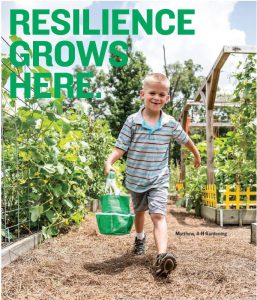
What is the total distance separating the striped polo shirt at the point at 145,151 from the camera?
3.24 metres

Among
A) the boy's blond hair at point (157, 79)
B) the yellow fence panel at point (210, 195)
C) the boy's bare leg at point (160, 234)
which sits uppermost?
the boy's blond hair at point (157, 79)

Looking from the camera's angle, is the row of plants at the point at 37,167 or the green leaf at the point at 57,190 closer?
the row of plants at the point at 37,167

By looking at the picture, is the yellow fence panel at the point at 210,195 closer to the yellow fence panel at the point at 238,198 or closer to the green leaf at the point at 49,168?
the yellow fence panel at the point at 238,198

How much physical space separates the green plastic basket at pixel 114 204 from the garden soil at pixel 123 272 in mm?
398

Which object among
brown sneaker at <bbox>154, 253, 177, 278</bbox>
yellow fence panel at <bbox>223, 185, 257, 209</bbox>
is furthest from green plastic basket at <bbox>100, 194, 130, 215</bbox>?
Answer: yellow fence panel at <bbox>223, 185, 257, 209</bbox>

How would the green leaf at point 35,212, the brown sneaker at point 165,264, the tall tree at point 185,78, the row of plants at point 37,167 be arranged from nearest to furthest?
1. the brown sneaker at point 165,264
2. the row of plants at point 37,167
3. the green leaf at point 35,212
4. the tall tree at point 185,78

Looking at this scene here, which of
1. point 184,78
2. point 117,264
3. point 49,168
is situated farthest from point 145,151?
point 184,78

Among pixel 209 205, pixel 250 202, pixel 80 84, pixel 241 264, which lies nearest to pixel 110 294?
pixel 241 264

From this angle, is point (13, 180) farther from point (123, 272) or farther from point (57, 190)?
point (123, 272)

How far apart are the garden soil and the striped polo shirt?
0.61m

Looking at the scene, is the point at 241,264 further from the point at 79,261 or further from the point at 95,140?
the point at 95,140

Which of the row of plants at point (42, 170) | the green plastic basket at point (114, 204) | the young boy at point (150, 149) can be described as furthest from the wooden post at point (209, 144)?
the green plastic basket at point (114, 204)

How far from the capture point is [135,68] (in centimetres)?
2592

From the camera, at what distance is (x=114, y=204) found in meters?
3.32
